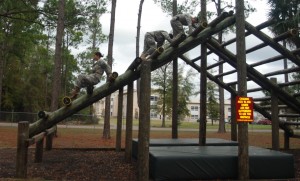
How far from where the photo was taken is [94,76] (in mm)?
7832

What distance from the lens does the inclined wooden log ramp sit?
7.60m

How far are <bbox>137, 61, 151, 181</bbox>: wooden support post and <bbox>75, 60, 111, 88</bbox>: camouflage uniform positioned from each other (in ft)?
6.54

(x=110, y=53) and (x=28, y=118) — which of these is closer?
(x=110, y=53)

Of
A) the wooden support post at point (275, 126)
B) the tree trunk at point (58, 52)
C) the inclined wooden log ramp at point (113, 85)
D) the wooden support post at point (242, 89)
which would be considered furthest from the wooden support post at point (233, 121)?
the tree trunk at point (58, 52)

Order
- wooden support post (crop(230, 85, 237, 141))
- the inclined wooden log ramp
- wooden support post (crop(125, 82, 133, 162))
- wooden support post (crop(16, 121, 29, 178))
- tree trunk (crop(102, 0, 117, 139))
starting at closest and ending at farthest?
wooden support post (crop(16, 121, 29, 178)) → the inclined wooden log ramp → wooden support post (crop(125, 82, 133, 162)) → wooden support post (crop(230, 85, 237, 141)) → tree trunk (crop(102, 0, 117, 139))

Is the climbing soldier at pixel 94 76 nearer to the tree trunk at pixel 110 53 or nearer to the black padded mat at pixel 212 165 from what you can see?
the black padded mat at pixel 212 165

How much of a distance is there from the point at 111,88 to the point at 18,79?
3207 cm

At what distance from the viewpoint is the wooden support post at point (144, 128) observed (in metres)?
6.02

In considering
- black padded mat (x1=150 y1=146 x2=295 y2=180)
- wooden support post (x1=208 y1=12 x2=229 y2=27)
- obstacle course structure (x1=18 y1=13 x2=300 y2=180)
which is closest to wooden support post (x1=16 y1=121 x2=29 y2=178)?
obstacle course structure (x1=18 y1=13 x2=300 y2=180)

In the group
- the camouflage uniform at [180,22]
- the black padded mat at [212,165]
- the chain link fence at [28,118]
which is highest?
the camouflage uniform at [180,22]

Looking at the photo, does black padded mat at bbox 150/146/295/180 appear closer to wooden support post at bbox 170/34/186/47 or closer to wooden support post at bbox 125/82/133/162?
wooden support post at bbox 125/82/133/162

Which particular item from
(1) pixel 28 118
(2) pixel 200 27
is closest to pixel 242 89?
(2) pixel 200 27

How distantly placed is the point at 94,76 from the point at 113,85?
1.69ft

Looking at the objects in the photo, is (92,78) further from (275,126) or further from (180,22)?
(275,126)
